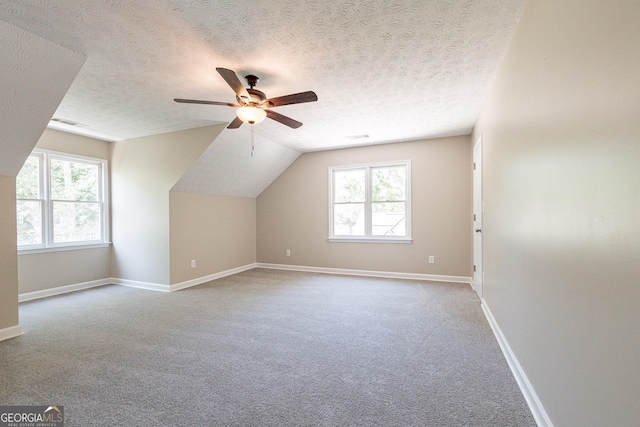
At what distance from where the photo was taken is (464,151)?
4691 mm

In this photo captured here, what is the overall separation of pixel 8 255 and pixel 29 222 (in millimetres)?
1648

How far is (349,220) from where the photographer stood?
560 centimetres

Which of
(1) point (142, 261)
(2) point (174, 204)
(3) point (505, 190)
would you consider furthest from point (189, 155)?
(3) point (505, 190)

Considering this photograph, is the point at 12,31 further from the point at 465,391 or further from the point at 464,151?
the point at 464,151

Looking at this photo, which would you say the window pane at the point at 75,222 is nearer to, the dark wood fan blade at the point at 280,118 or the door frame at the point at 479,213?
the dark wood fan blade at the point at 280,118

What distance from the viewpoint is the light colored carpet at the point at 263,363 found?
5.50 ft

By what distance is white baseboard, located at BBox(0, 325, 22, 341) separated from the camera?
2702 mm

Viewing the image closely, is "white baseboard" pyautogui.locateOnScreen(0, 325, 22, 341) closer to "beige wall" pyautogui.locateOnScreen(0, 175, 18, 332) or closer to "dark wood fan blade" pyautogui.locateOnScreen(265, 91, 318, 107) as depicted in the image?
"beige wall" pyautogui.locateOnScreen(0, 175, 18, 332)

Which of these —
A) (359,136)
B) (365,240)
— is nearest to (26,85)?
(359,136)

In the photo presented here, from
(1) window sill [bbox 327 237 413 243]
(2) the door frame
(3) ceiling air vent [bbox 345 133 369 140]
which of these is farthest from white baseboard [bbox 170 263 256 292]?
(2) the door frame

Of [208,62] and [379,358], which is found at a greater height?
[208,62]

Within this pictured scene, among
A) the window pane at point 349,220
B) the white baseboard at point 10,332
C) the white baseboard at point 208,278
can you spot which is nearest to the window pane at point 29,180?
the white baseboard at point 10,332

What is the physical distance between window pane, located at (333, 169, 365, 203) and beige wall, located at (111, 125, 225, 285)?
2.50 m

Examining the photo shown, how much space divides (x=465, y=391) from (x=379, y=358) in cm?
66
